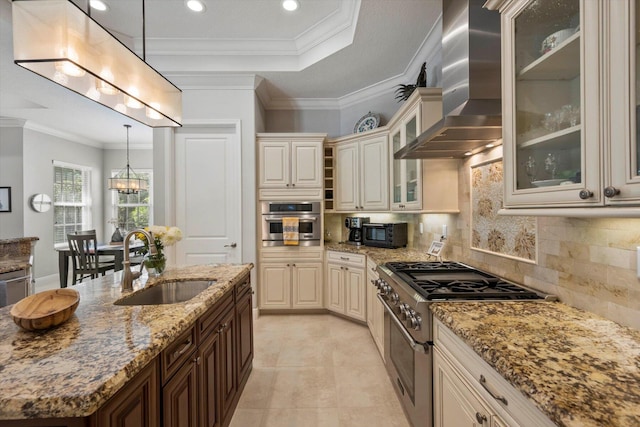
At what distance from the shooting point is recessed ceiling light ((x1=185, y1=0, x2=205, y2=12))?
2588 millimetres

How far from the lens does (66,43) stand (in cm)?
125

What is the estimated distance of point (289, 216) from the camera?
144 inches

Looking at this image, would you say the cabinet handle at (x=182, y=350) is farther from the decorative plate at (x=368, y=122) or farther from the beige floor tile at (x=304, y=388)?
the decorative plate at (x=368, y=122)

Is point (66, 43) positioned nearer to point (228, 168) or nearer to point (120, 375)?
point (120, 375)

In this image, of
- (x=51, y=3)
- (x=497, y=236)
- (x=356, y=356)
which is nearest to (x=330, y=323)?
(x=356, y=356)

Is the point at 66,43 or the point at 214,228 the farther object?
the point at 214,228

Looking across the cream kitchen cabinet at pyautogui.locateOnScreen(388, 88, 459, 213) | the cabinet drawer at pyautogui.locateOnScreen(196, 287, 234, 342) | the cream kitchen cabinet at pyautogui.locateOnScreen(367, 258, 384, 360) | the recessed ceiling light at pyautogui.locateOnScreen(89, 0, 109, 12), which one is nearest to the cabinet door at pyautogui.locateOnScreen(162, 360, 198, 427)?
the cabinet drawer at pyautogui.locateOnScreen(196, 287, 234, 342)

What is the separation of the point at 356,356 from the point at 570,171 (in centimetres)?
229

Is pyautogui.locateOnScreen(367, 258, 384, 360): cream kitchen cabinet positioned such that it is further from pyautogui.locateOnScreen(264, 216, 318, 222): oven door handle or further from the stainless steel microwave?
pyautogui.locateOnScreen(264, 216, 318, 222): oven door handle

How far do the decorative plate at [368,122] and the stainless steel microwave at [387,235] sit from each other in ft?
4.21

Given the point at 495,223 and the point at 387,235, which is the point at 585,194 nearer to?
the point at 495,223

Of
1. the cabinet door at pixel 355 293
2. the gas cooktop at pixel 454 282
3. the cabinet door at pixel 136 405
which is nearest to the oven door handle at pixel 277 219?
the cabinet door at pixel 355 293

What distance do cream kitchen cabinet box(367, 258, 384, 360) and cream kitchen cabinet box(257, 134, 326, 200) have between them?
124cm

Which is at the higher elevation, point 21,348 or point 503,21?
point 503,21
